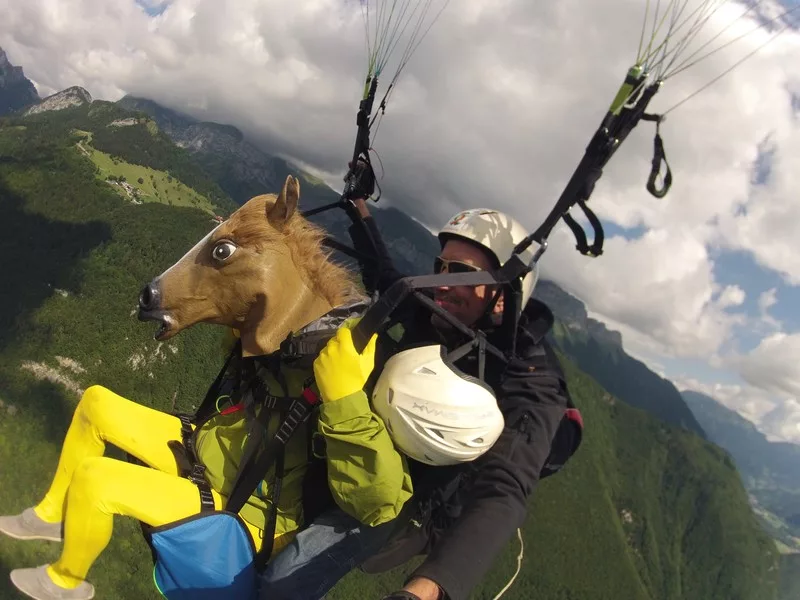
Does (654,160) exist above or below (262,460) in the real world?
above

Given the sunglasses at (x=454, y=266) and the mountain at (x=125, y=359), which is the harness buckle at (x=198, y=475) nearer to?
the sunglasses at (x=454, y=266)

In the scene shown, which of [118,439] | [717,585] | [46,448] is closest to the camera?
[118,439]

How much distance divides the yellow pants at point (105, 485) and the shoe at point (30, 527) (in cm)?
5

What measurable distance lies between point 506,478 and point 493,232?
193 centimetres

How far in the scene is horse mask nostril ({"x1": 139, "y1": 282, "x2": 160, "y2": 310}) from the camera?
11.6ft

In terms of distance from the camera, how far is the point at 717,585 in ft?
607

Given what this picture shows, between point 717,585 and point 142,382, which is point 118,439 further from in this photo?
point 717,585

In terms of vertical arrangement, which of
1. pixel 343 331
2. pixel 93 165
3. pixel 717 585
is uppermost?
pixel 343 331

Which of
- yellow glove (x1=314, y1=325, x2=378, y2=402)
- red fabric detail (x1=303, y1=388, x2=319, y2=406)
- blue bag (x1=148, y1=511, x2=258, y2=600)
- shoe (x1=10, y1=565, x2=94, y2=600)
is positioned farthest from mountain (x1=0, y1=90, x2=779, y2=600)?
yellow glove (x1=314, y1=325, x2=378, y2=402)

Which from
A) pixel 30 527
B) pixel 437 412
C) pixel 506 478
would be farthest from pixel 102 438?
pixel 506 478

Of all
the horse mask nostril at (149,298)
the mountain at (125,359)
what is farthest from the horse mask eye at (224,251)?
the mountain at (125,359)

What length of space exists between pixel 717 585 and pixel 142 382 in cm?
20362

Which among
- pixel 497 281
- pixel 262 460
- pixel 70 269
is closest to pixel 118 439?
pixel 262 460

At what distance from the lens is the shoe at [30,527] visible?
11.2 ft
